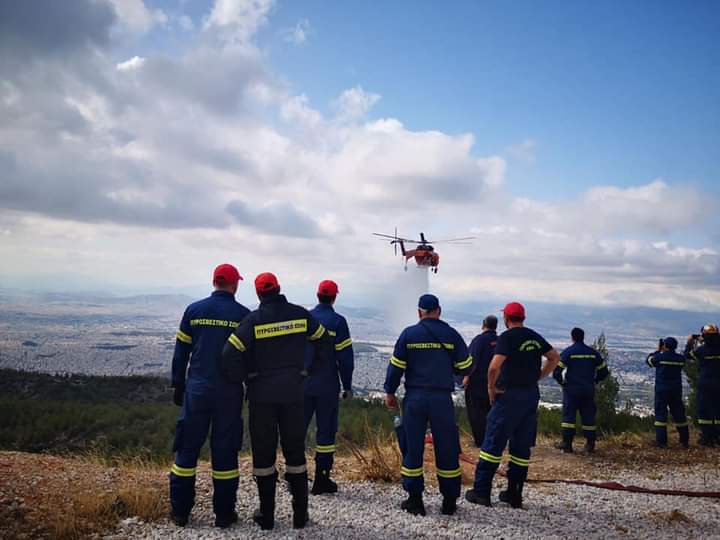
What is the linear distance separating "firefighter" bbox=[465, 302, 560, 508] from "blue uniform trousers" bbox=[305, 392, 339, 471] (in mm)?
1952

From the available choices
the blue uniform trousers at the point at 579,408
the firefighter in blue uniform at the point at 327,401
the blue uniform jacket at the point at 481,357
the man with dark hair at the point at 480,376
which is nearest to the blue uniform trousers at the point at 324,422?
the firefighter in blue uniform at the point at 327,401

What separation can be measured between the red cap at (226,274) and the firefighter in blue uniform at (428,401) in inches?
84.7

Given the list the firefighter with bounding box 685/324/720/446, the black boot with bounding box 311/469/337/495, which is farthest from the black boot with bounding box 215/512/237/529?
the firefighter with bounding box 685/324/720/446

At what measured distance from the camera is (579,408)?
10500 millimetres

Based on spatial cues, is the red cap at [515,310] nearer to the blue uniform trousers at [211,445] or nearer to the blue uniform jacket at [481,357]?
the blue uniform jacket at [481,357]

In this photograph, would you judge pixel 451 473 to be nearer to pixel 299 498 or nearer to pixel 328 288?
pixel 299 498

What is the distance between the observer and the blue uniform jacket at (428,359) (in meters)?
6.23

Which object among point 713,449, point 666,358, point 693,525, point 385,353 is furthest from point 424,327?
point 385,353

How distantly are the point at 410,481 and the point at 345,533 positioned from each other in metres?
1.08

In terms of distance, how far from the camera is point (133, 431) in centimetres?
2231

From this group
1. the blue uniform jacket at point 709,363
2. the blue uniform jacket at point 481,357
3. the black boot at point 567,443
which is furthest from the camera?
the blue uniform jacket at point 709,363

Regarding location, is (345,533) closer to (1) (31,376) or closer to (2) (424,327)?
(2) (424,327)

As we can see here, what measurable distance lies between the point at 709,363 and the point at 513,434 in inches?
284

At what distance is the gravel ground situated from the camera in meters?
5.46
